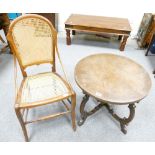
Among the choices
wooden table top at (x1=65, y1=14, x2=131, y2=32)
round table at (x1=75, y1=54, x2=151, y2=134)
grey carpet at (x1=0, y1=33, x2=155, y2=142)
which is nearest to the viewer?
round table at (x1=75, y1=54, x2=151, y2=134)

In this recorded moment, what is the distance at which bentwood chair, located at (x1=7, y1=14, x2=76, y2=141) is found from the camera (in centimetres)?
126

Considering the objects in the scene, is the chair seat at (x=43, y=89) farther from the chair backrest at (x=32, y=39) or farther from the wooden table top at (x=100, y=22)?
the wooden table top at (x=100, y=22)

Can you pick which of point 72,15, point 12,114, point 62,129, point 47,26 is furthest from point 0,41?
point 62,129

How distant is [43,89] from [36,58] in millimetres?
318

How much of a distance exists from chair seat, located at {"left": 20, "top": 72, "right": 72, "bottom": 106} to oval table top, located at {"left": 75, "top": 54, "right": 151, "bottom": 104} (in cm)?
16

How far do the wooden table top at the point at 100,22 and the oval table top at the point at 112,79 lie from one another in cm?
117

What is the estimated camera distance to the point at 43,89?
1377 mm

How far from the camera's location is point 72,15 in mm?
2975

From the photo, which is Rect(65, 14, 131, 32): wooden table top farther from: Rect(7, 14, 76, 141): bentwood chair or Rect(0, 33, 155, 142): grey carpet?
Rect(7, 14, 76, 141): bentwood chair

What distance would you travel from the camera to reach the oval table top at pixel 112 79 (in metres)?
1.23

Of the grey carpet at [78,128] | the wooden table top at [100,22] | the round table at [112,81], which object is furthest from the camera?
the wooden table top at [100,22]

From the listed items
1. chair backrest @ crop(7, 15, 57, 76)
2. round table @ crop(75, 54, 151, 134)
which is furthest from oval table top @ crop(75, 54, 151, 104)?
chair backrest @ crop(7, 15, 57, 76)

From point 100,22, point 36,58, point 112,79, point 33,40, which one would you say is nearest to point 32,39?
point 33,40

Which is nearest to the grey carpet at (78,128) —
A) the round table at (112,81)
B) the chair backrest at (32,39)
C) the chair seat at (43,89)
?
the round table at (112,81)
